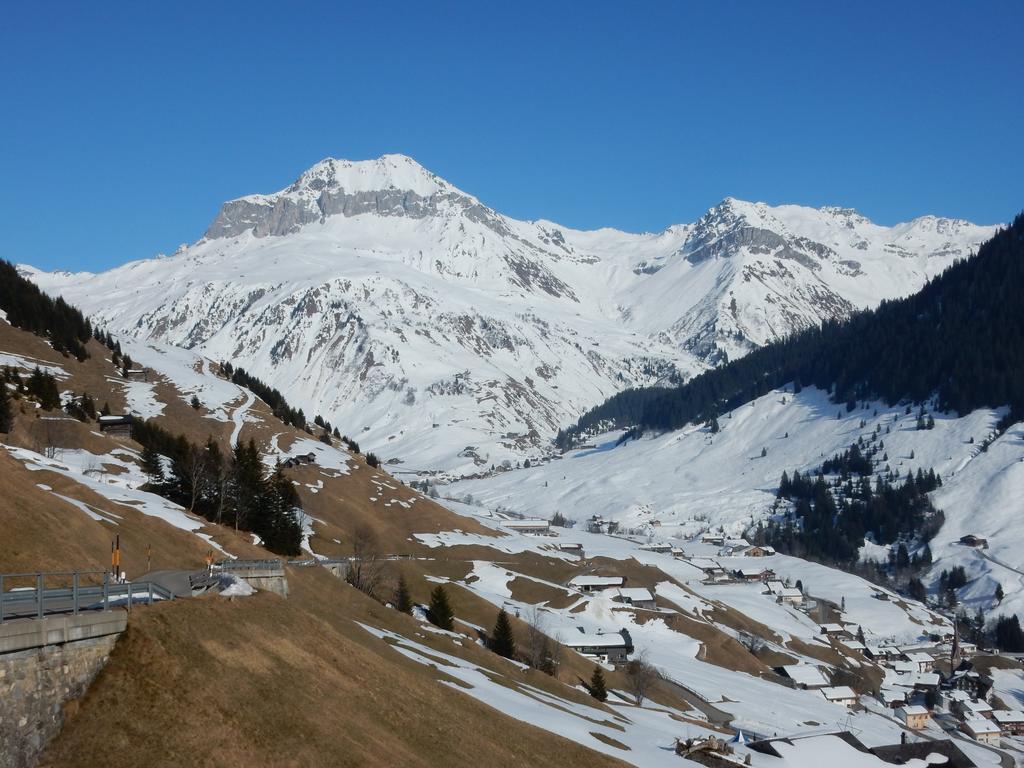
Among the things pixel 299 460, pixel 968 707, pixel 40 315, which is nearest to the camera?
pixel 968 707

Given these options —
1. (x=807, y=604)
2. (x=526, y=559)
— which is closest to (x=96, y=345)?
(x=526, y=559)

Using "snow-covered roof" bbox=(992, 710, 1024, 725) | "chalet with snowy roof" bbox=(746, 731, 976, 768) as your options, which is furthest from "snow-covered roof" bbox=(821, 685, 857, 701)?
"chalet with snowy roof" bbox=(746, 731, 976, 768)

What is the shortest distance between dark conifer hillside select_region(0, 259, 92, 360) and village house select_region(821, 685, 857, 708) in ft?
417

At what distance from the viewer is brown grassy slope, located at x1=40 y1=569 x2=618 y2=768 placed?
79.4 ft

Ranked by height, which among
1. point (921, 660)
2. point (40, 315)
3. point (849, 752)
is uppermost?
point (40, 315)

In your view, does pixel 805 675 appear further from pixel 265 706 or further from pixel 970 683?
pixel 265 706

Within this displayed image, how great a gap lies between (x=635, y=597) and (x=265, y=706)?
117 m

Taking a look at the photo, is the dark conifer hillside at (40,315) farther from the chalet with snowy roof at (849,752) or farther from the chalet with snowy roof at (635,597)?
the chalet with snowy roof at (849,752)

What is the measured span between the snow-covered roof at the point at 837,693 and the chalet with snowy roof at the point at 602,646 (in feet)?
91.2

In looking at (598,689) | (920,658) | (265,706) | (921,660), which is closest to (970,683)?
(921,660)

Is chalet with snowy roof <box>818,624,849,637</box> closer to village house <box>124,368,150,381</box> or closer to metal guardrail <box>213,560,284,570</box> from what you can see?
village house <box>124,368,150,381</box>

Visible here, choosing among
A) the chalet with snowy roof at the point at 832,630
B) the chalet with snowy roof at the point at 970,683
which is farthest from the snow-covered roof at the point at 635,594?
the chalet with snowy roof at the point at 970,683

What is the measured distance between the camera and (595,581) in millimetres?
145000

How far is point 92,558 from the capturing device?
157ft
